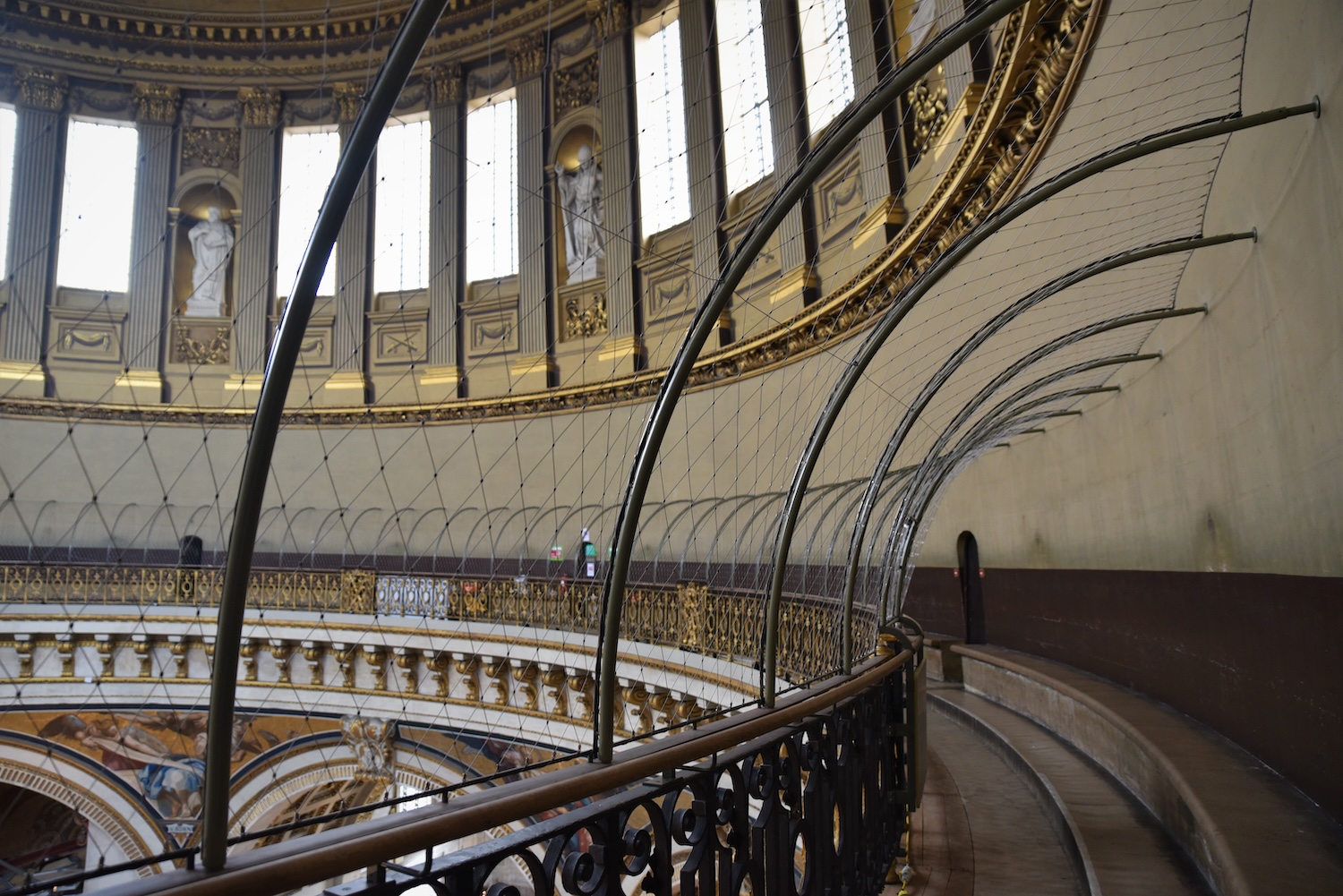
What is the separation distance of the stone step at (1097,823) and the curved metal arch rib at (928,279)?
5.68 ft

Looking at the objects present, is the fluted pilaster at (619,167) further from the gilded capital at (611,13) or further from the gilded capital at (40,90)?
the gilded capital at (40,90)

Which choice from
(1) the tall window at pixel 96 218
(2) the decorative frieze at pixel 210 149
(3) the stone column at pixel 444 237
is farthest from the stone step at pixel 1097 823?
(1) the tall window at pixel 96 218

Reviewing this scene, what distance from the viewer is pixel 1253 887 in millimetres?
2541

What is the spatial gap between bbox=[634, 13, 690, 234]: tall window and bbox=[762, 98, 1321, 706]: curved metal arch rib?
10.6 metres

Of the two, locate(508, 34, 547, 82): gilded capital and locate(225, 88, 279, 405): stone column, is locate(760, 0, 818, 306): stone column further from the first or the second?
locate(225, 88, 279, 405): stone column

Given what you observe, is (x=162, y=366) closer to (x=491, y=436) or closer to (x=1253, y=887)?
(x=491, y=436)

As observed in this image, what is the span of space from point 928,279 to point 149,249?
60.9 feet

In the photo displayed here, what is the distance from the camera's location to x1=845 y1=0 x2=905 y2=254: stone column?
362 inches

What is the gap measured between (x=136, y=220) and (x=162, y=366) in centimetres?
313

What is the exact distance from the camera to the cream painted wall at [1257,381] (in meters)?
3.01

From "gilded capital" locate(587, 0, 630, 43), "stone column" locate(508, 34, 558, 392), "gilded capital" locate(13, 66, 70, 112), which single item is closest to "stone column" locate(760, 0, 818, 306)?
"gilded capital" locate(587, 0, 630, 43)

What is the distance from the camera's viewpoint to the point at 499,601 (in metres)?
11.7

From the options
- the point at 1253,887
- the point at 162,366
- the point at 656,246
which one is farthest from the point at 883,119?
the point at 162,366

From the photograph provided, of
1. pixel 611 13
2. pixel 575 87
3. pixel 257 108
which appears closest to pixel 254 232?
pixel 257 108
